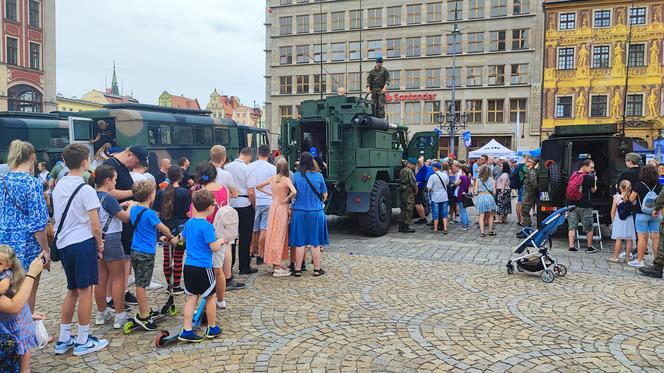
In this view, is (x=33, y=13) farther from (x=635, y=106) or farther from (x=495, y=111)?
(x=635, y=106)

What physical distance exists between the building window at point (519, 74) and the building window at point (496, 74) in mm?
787

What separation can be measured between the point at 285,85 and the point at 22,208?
162ft

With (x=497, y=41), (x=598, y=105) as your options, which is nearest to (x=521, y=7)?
(x=497, y=41)

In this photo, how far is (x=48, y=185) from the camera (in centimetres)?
1059

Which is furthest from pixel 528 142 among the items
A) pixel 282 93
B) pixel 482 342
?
pixel 482 342

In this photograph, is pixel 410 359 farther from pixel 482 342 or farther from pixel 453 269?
pixel 453 269

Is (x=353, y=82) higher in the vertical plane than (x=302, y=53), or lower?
lower

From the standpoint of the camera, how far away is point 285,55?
52.7m

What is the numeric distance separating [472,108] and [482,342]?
141 ft

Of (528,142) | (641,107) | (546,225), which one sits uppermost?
(641,107)

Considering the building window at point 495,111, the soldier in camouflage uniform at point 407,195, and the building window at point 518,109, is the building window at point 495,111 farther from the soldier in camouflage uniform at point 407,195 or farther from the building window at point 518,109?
the soldier in camouflage uniform at point 407,195

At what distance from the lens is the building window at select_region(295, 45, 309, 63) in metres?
51.6

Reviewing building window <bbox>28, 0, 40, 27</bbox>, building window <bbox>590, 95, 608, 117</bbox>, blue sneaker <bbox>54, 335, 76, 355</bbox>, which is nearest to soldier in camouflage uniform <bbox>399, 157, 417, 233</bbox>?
blue sneaker <bbox>54, 335, 76, 355</bbox>

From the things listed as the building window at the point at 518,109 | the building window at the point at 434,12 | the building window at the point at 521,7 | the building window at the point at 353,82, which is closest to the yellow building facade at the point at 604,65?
the building window at the point at 518,109
